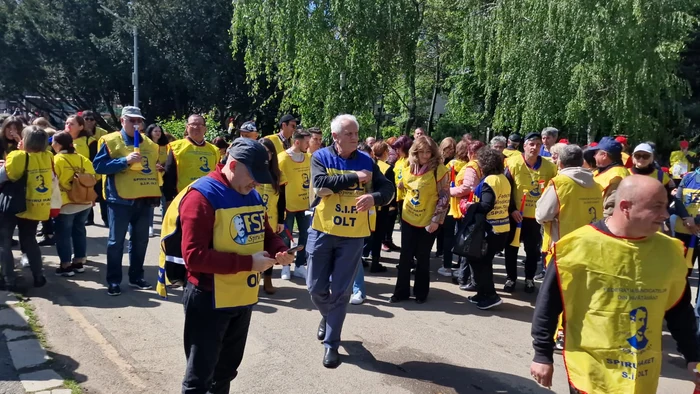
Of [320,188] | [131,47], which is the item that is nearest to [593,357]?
[320,188]

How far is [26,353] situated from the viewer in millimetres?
4582

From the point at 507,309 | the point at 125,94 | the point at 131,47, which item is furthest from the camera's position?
the point at 125,94

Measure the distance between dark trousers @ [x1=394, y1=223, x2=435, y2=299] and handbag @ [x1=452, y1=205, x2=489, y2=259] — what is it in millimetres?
384

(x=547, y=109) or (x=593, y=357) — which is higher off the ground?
(x=547, y=109)

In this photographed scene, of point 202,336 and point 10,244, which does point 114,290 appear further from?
point 202,336

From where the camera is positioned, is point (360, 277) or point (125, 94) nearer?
point (360, 277)

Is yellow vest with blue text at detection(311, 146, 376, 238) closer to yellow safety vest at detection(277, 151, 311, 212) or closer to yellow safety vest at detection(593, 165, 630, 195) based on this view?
yellow safety vest at detection(277, 151, 311, 212)

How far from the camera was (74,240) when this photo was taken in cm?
719

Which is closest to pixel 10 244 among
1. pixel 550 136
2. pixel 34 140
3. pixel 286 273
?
pixel 34 140

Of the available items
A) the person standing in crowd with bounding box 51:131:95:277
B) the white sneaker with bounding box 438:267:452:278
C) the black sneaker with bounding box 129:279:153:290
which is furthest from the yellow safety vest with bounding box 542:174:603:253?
the person standing in crowd with bounding box 51:131:95:277

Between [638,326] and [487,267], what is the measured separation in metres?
3.64

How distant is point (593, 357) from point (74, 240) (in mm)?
6622

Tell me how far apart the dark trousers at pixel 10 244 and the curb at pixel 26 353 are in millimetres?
458

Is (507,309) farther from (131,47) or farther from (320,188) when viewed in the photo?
(131,47)
